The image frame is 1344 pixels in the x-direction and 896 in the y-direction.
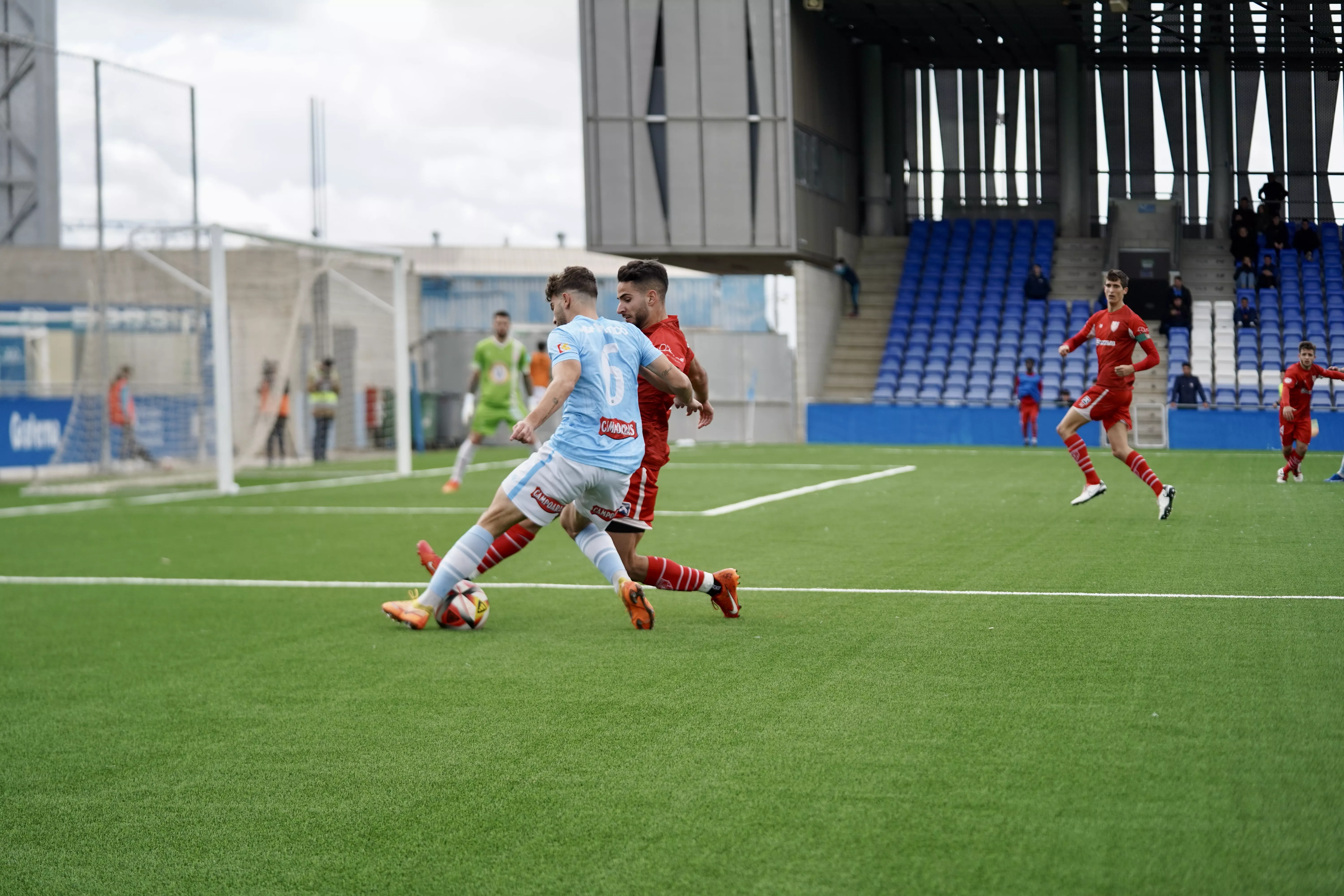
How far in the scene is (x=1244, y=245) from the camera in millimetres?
33312

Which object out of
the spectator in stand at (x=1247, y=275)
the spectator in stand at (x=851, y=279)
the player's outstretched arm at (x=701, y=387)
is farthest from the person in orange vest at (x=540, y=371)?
the spectator in stand at (x=1247, y=275)

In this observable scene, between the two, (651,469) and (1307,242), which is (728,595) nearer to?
(651,469)

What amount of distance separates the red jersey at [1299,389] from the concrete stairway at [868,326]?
52.6 ft

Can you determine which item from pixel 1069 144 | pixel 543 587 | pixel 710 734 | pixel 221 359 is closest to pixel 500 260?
pixel 1069 144

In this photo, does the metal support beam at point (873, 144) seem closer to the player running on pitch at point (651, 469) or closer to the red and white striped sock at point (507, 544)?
the player running on pitch at point (651, 469)

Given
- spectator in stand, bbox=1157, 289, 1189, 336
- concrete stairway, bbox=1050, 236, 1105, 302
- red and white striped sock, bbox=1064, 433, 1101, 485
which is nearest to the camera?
red and white striped sock, bbox=1064, 433, 1101, 485

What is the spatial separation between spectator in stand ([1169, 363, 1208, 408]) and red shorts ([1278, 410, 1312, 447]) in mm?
9147

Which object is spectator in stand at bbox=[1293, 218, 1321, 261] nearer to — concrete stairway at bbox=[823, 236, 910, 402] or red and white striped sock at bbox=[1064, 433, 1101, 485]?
concrete stairway at bbox=[823, 236, 910, 402]

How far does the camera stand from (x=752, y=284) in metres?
47.8

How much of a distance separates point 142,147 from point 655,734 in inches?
778

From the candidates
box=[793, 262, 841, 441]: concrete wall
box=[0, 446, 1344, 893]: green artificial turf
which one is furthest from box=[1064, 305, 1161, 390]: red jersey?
box=[793, 262, 841, 441]: concrete wall

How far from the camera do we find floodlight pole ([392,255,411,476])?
2084 cm

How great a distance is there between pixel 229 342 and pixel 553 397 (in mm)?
16580

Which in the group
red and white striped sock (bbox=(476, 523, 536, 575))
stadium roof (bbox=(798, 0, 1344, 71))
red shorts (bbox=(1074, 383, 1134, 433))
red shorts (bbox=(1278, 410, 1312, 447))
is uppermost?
stadium roof (bbox=(798, 0, 1344, 71))
